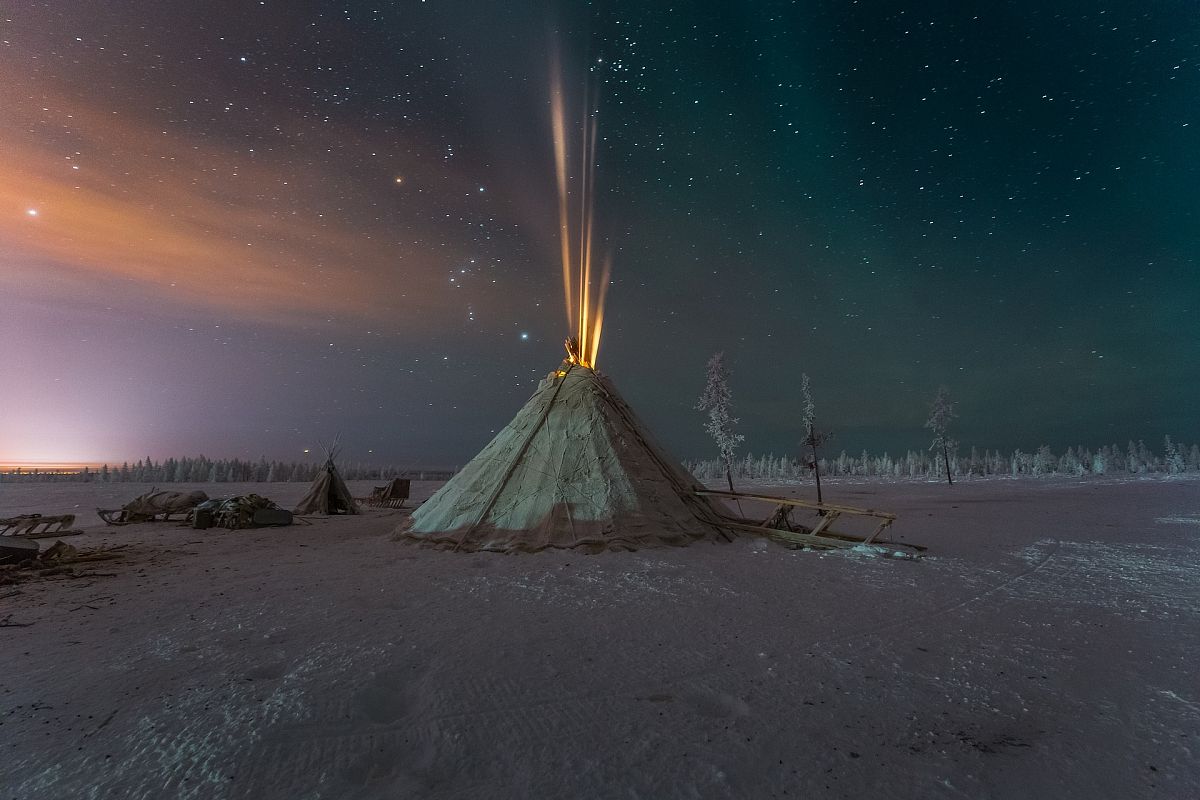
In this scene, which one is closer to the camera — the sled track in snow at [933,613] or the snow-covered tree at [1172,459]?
the sled track in snow at [933,613]

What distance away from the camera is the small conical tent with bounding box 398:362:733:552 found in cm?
1107

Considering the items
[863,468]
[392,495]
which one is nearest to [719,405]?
[392,495]

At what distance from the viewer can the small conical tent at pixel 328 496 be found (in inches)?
874

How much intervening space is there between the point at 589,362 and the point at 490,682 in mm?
11861

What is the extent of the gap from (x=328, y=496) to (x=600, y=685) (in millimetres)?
22135

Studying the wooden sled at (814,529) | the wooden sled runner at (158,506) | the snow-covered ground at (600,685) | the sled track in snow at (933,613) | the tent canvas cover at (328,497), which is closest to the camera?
the snow-covered ground at (600,685)

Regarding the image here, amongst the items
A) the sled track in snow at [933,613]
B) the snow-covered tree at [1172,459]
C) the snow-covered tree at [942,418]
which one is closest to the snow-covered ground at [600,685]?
the sled track in snow at [933,613]

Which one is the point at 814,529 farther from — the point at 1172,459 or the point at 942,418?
the point at 1172,459

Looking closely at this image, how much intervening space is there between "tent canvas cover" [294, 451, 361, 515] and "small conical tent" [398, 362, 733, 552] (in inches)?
461

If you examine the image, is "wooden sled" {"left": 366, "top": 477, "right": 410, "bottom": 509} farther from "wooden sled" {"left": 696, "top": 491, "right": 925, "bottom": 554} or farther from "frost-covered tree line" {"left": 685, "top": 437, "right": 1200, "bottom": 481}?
"frost-covered tree line" {"left": 685, "top": 437, "right": 1200, "bottom": 481}

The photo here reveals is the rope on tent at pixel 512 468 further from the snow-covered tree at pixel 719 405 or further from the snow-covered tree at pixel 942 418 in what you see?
the snow-covered tree at pixel 942 418

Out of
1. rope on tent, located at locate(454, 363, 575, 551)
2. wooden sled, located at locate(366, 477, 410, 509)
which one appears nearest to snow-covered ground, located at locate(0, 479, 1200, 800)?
rope on tent, located at locate(454, 363, 575, 551)

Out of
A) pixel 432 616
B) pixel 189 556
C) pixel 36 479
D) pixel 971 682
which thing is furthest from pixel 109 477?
pixel 971 682

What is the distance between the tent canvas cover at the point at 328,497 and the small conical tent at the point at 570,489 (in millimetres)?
11708
